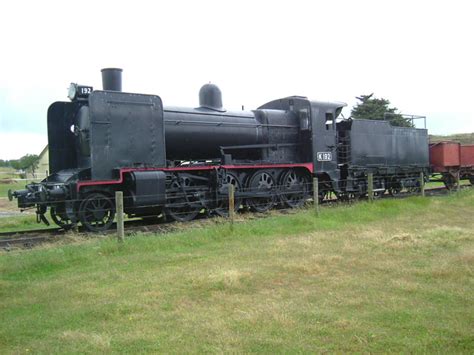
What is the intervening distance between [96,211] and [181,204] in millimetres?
2196

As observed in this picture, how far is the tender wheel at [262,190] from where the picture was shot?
13.9 m

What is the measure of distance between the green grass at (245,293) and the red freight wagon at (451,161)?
13.9 metres

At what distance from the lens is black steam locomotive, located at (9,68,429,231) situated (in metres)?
11.0

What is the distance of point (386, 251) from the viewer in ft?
25.2

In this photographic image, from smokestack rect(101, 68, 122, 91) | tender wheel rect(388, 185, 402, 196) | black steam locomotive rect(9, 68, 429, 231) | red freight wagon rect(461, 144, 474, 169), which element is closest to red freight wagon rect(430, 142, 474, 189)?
red freight wagon rect(461, 144, 474, 169)

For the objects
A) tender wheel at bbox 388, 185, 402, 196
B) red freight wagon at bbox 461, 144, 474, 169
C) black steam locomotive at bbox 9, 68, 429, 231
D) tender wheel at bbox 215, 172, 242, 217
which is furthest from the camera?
red freight wagon at bbox 461, 144, 474, 169

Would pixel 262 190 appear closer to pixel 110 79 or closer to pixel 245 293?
pixel 110 79

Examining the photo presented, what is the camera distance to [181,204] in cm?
1211

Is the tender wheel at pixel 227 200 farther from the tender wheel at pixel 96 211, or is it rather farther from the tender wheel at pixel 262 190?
the tender wheel at pixel 96 211

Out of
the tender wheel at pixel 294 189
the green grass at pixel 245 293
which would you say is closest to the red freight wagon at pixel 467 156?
the tender wheel at pixel 294 189

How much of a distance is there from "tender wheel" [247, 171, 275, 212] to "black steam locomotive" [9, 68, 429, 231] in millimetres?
33

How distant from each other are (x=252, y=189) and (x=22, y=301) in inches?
346

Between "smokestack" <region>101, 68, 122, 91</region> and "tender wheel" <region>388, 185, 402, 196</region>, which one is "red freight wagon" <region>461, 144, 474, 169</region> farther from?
"smokestack" <region>101, 68, 122, 91</region>

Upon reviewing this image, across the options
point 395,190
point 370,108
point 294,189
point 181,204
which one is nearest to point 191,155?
point 181,204
